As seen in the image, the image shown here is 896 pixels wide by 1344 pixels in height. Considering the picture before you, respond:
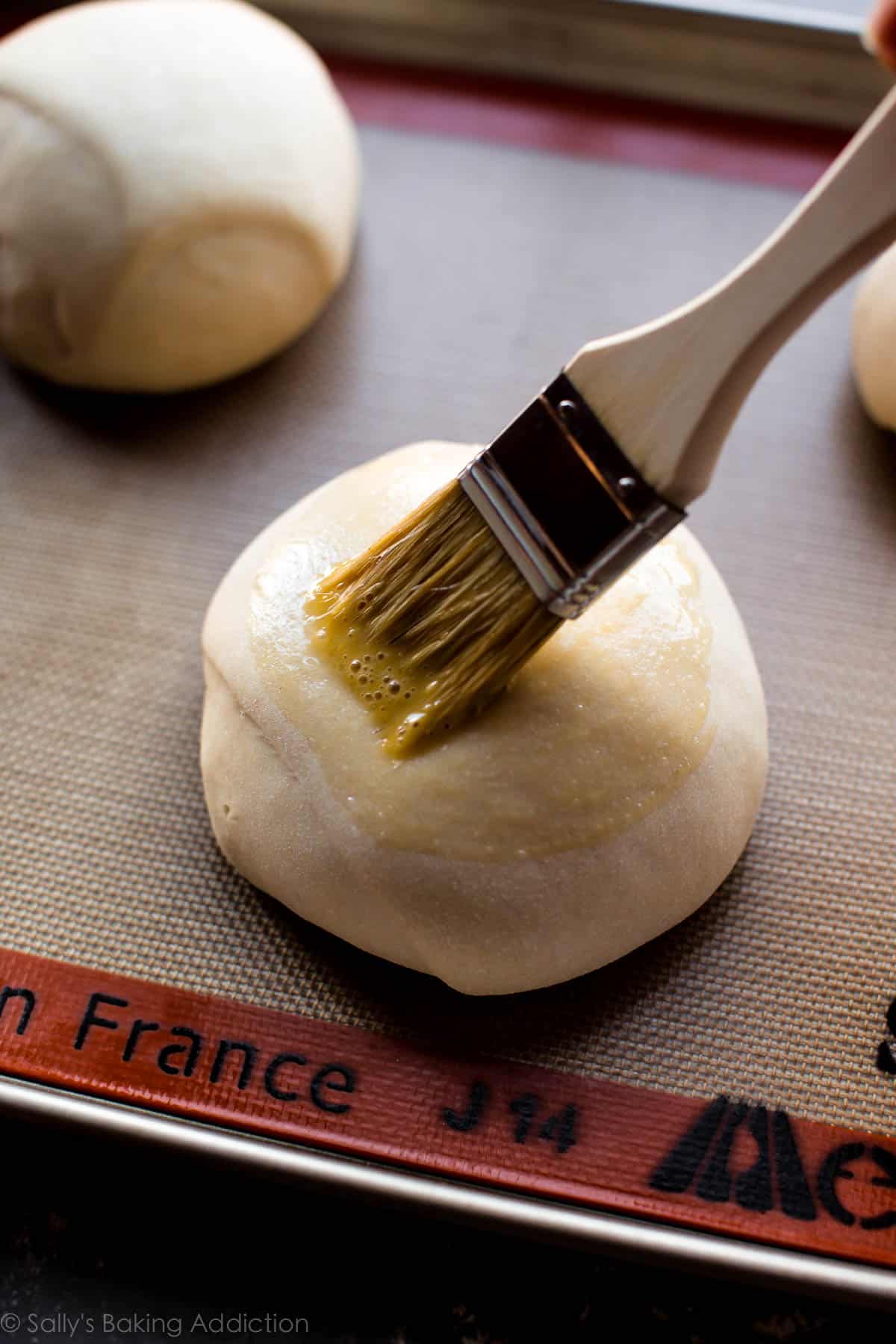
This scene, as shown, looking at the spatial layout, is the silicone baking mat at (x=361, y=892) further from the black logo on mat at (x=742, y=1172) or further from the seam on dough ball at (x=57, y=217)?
the seam on dough ball at (x=57, y=217)

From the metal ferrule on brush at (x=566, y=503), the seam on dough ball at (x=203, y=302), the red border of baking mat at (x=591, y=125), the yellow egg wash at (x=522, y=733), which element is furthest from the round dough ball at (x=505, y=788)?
the red border of baking mat at (x=591, y=125)

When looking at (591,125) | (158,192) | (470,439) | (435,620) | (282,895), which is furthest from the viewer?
(591,125)

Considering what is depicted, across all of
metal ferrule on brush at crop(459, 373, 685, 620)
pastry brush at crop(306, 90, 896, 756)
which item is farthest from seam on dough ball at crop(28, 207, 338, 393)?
metal ferrule on brush at crop(459, 373, 685, 620)

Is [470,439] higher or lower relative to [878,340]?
lower

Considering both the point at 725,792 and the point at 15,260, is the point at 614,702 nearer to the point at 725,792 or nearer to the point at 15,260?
the point at 725,792

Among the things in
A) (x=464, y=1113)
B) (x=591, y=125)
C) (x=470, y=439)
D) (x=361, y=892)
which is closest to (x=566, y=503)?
(x=361, y=892)

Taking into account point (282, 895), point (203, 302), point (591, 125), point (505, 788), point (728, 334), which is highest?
point (728, 334)

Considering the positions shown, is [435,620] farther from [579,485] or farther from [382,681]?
[579,485]

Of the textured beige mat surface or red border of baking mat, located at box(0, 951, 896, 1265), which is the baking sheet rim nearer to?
red border of baking mat, located at box(0, 951, 896, 1265)
